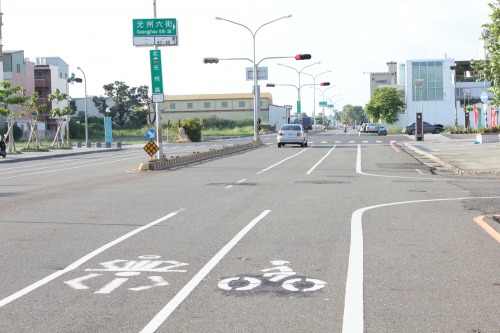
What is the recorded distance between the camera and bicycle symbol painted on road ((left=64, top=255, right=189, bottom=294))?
759cm

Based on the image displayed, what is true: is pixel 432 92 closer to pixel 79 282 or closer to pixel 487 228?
pixel 487 228

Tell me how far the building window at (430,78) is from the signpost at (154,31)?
94287 mm

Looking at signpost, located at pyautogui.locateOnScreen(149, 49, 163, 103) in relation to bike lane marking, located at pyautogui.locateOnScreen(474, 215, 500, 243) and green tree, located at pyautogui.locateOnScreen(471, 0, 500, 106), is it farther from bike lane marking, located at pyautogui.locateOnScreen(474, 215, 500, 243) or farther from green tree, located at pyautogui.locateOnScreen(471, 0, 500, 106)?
bike lane marking, located at pyautogui.locateOnScreen(474, 215, 500, 243)

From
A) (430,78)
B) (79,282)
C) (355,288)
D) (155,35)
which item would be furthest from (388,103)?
(79,282)

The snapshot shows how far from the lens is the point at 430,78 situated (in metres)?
120

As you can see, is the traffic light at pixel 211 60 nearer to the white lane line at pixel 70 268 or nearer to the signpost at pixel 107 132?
the signpost at pixel 107 132

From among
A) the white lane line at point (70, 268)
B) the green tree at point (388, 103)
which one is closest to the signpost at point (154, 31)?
the white lane line at point (70, 268)

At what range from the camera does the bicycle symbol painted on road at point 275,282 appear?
293 inches

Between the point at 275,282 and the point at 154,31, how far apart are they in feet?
76.4

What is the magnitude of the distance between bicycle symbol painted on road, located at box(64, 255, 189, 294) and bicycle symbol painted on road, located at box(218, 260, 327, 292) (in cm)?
71

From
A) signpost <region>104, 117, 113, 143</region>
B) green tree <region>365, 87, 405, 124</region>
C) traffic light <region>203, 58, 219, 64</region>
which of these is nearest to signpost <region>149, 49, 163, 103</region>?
traffic light <region>203, 58, 219, 64</region>

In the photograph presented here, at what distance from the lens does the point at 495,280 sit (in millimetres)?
7754

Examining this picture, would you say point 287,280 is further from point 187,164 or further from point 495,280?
point 187,164

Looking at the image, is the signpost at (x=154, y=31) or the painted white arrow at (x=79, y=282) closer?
the painted white arrow at (x=79, y=282)
